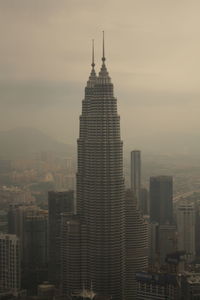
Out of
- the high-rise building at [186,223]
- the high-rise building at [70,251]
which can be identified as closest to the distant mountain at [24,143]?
the high-rise building at [70,251]

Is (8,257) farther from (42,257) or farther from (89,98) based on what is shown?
(89,98)

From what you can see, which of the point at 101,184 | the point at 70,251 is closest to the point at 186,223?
the point at 101,184

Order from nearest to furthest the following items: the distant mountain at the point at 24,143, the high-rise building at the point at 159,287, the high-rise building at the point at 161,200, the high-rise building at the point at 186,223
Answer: the high-rise building at the point at 159,287
the distant mountain at the point at 24,143
the high-rise building at the point at 161,200
the high-rise building at the point at 186,223

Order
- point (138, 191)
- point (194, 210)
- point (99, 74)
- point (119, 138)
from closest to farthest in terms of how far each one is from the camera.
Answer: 1. point (99, 74)
2. point (119, 138)
3. point (138, 191)
4. point (194, 210)

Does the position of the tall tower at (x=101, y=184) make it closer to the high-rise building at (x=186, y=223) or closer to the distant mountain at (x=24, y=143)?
the distant mountain at (x=24, y=143)

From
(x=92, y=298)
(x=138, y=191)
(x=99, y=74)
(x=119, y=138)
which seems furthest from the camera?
(x=138, y=191)

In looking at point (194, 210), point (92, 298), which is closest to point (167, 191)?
point (194, 210)
